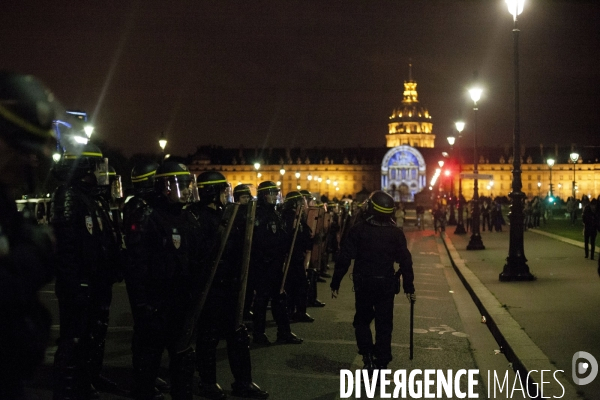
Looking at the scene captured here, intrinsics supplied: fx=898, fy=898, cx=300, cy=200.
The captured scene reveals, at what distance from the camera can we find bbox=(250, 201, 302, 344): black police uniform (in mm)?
10023

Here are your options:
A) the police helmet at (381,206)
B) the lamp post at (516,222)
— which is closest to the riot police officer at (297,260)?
the police helmet at (381,206)

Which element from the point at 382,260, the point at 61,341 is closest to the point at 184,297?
the point at 61,341

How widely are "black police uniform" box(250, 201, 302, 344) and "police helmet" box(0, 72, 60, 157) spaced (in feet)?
23.7

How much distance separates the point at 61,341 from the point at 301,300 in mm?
5669

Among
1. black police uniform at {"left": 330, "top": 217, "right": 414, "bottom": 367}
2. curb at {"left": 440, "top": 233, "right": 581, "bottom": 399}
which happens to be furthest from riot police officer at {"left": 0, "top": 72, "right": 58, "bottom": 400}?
black police uniform at {"left": 330, "top": 217, "right": 414, "bottom": 367}

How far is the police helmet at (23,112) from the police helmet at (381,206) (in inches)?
237

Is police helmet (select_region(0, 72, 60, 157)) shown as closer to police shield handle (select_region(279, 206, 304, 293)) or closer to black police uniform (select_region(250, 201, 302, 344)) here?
black police uniform (select_region(250, 201, 302, 344))

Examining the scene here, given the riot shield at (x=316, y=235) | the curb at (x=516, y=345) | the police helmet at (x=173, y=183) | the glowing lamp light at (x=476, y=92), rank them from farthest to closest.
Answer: the glowing lamp light at (x=476, y=92) < the riot shield at (x=316, y=235) < the curb at (x=516, y=345) < the police helmet at (x=173, y=183)

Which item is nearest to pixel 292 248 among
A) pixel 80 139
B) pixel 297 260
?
pixel 297 260

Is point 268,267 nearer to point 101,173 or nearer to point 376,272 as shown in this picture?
point 376,272

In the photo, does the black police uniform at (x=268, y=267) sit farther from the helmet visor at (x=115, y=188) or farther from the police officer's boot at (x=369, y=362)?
the police officer's boot at (x=369, y=362)

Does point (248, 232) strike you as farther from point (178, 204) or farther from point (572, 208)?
point (572, 208)

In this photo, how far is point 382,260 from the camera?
8602 mm

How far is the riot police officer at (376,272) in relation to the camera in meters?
8.49
